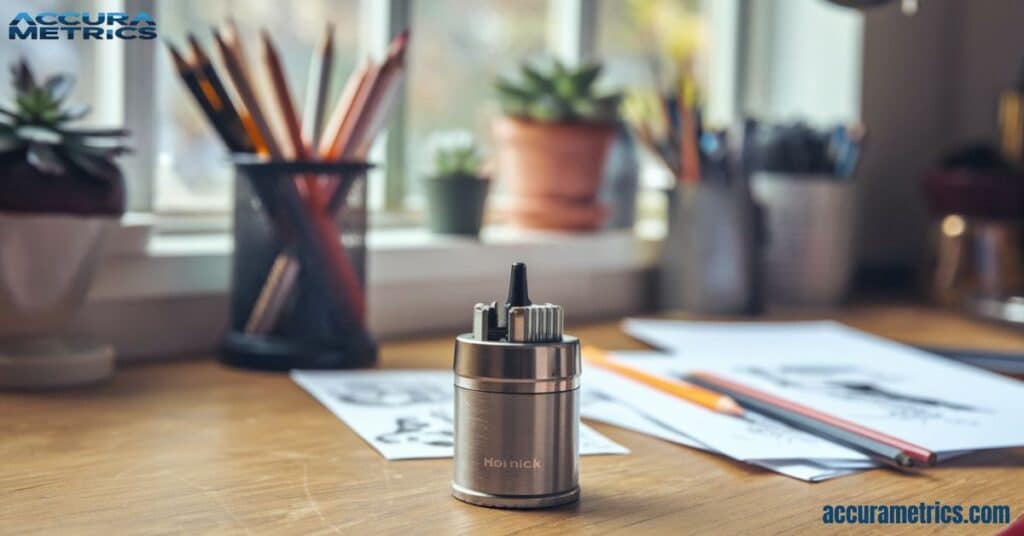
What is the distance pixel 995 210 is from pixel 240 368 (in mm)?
892

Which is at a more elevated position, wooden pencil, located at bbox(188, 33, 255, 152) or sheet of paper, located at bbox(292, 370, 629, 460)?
wooden pencil, located at bbox(188, 33, 255, 152)

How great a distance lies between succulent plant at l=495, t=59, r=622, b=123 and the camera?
3.98ft

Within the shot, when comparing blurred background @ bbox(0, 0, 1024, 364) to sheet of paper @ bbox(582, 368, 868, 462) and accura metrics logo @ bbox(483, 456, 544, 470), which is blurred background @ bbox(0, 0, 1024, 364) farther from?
accura metrics logo @ bbox(483, 456, 544, 470)

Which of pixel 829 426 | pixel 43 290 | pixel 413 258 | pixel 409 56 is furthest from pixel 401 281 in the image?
pixel 829 426

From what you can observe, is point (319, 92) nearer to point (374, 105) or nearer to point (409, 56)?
point (374, 105)

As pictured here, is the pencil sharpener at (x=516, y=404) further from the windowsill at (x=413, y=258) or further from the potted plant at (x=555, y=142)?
the potted plant at (x=555, y=142)

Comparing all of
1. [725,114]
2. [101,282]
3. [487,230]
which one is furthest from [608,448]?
[725,114]

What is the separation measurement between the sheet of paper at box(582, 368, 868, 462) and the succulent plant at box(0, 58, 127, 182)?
0.38 meters

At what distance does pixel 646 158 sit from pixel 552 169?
315 millimetres

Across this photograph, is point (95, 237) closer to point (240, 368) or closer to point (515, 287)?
point (240, 368)

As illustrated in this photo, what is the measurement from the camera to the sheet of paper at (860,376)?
752 millimetres

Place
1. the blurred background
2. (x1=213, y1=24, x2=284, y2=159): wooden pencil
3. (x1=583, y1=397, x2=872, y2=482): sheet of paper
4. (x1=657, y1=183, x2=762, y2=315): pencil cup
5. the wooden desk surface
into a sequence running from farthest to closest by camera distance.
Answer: (x1=657, y1=183, x2=762, y2=315): pencil cup, the blurred background, (x1=213, y1=24, x2=284, y2=159): wooden pencil, (x1=583, y1=397, x2=872, y2=482): sheet of paper, the wooden desk surface

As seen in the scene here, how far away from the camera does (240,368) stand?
92 cm

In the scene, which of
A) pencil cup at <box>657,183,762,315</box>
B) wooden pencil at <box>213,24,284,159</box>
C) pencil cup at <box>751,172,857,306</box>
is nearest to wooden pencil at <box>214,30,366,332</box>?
wooden pencil at <box>213,24,284,159</box>
